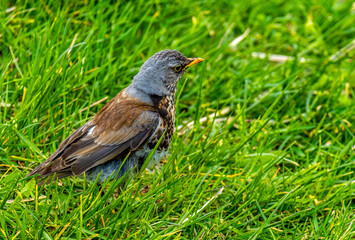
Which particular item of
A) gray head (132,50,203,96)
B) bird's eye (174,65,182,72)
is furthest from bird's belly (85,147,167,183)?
bird's eye (174,65,182,72)

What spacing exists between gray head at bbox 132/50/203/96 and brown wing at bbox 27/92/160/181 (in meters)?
0.18

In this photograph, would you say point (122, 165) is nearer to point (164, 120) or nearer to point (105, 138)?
point (105, 138)

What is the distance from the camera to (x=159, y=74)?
4230mm

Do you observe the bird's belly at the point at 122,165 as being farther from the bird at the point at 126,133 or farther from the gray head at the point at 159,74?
the gray head at the point at 159,74

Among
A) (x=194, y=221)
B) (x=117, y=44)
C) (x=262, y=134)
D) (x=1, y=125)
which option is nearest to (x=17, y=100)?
(x=1, y=125)

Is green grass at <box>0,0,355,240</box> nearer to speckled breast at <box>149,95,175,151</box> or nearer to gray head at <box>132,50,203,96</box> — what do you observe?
speckled breast at <box>149,95,175,151</box>

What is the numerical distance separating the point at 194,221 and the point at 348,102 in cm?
277

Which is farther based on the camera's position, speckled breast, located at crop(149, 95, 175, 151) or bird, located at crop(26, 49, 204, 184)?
speckled breast, located at crop(149, 95, 175, 151)

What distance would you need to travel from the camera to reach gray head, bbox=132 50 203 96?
4.21 metres

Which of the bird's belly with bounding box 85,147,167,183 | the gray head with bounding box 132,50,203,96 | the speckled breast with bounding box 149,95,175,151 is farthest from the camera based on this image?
the gray head with bounding box 132,50,203,96

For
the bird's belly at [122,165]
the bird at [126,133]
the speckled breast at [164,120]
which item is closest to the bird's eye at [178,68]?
the bird at [126,133]

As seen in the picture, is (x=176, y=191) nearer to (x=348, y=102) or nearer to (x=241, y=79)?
(x=241, y=79)

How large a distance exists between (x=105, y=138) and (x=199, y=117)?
122 cm

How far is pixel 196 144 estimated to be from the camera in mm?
4645
